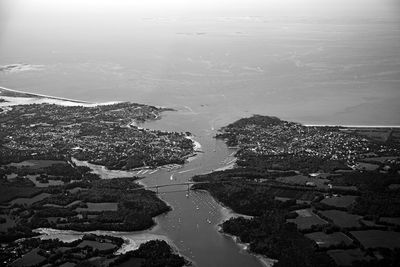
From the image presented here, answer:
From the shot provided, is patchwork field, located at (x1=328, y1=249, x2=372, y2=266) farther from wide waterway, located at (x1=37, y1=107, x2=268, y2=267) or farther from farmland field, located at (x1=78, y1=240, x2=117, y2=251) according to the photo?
farmland field, located at (x1=78, y1=240, x2=117, y2=251)

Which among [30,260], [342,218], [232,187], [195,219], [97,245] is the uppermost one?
[232,187]

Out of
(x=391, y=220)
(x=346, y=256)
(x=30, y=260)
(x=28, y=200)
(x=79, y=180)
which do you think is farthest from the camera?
(x=79, y=180)

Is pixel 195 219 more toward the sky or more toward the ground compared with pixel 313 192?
more toward the ground

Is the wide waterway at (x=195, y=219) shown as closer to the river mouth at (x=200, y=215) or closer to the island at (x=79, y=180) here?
the river mouth at (x=200, y=215)

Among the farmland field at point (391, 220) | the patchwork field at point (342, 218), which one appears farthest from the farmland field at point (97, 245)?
the farmland field at point (391, 220)

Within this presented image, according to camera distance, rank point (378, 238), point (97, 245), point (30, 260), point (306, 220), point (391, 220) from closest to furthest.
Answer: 1. point (30, 260)
2. point (378, 238)
3. point (97, 245)
4. point (391, 220)
5. point (306, 220)

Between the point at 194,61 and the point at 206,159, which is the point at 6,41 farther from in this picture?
the point at 206,159

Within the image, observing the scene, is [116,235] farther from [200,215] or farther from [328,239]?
[328,239]

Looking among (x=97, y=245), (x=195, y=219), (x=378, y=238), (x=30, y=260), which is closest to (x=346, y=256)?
(x=378, y=238)

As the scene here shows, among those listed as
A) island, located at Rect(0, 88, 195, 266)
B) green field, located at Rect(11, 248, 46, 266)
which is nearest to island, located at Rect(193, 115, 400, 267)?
island, located at Rect(0, 88, 195, 266)

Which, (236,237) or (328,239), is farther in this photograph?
(236,237)
